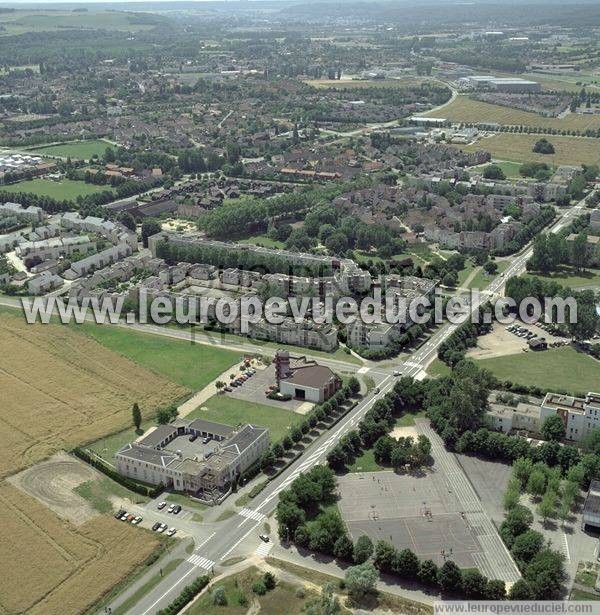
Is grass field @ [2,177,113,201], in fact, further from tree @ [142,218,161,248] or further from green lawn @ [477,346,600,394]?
green lawn @ [477,346,600,394]

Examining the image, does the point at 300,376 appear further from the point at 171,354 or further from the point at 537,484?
the point at 537,484

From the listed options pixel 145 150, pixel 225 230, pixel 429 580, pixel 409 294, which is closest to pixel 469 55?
pixel 145 150

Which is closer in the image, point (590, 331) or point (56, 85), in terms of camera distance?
point (590, 331)

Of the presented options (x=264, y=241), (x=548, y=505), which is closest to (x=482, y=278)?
(x=264, y=241)

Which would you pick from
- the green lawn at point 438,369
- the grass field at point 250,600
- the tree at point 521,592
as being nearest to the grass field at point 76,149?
the green lawn at point 438,369

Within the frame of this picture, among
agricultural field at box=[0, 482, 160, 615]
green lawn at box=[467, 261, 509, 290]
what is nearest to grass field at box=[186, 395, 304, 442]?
agricultural field at box=[0, 482, 160, 615]

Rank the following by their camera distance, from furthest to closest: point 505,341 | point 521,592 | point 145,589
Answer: point 505,341, point 145,589, point 521,592

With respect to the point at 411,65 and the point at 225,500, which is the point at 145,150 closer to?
the point at 225,500
